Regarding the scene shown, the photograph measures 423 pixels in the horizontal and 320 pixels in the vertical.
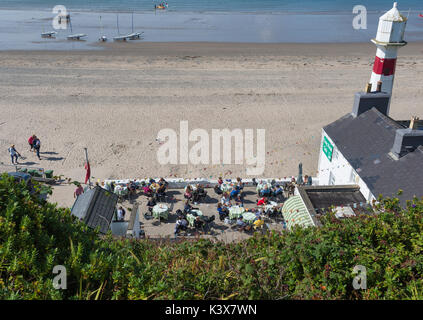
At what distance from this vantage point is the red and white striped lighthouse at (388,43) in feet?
61.0

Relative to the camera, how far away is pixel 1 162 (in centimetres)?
2191

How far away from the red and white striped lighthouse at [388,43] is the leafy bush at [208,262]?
13.2 metres

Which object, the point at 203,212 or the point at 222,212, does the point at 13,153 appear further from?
the point at 222,212

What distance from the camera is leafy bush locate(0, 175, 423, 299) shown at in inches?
211

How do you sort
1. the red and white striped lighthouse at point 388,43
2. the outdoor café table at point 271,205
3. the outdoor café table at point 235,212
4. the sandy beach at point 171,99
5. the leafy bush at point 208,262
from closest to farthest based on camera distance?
1. the leafy bush at point 208,262
2. the outdoor café table at point 235,212
3. the outdoor café table at point 271,205
4. the red and white striped lighthouse at point 388,43
5. the sandy beach at point 171,99

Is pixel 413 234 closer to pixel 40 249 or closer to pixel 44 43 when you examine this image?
pixel 40 249

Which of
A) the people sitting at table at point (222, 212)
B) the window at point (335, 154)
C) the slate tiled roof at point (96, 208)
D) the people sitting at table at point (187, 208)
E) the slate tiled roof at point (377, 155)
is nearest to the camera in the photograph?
the slate tiled roof at point (96, 208)

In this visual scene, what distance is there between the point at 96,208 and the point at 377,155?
10748 mm

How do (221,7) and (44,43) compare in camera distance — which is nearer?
(44,43)

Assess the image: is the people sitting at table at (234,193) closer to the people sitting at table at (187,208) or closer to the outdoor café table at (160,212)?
the people sitting at table at (187,208)

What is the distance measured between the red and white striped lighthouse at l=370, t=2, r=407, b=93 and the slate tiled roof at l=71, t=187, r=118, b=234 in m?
14.7

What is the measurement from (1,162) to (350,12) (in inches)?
3382

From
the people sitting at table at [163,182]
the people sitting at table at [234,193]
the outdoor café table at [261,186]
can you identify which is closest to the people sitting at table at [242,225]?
the people sitting at table at [234,193]

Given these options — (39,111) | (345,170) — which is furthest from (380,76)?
(39,111)
